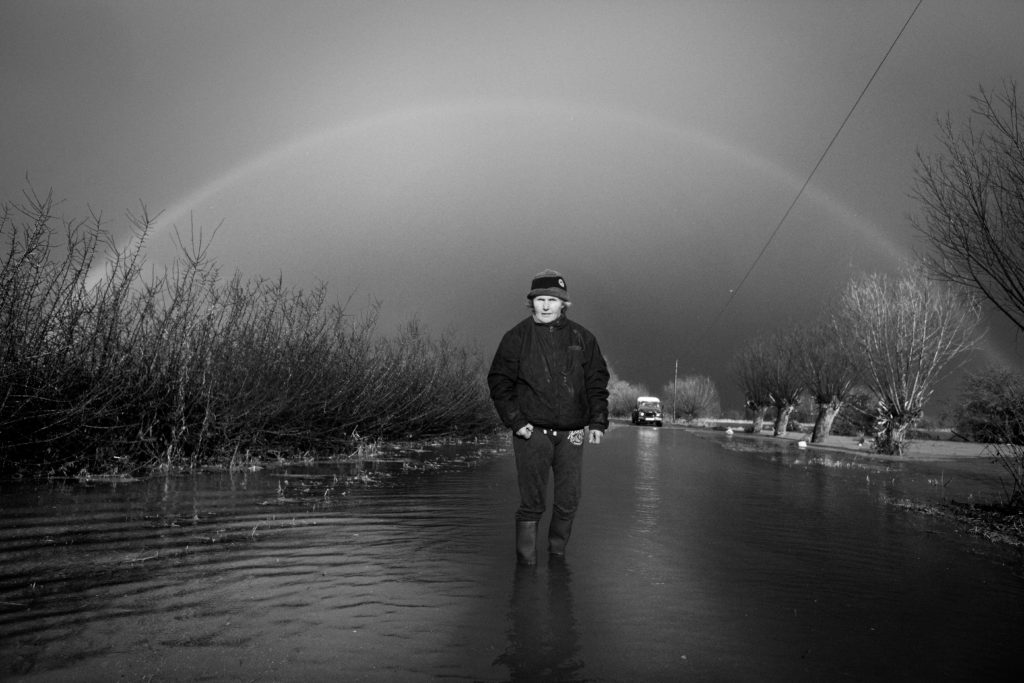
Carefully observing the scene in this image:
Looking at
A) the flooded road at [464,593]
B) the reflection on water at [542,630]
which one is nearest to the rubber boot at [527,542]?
the flooded road at [464,593]

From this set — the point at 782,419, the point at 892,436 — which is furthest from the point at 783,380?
the point at 892,436

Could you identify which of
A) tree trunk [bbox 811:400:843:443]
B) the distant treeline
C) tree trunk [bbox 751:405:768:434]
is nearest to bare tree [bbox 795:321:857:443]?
tree trunk [bbox 811:400:843:443]

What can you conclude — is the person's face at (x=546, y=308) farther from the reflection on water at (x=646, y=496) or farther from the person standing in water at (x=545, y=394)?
the reflection on water at (x=646, y=496)

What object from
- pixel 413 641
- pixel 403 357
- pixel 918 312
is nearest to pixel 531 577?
pixel 413 641

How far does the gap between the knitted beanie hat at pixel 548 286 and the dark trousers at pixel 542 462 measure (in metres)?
0.99

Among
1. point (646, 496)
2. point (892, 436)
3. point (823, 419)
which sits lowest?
point (646, 496)

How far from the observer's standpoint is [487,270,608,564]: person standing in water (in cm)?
637

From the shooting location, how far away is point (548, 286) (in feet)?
20.9

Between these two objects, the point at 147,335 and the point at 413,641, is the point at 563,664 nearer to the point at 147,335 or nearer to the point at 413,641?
the point at 413,641

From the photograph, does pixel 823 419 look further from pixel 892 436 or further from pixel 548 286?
pixel 548 286

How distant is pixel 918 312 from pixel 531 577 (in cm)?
2805

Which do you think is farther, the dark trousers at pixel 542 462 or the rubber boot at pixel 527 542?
the rubber boot at pixel 527 542

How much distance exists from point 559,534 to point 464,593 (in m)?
1.56

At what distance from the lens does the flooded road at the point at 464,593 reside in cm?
399
